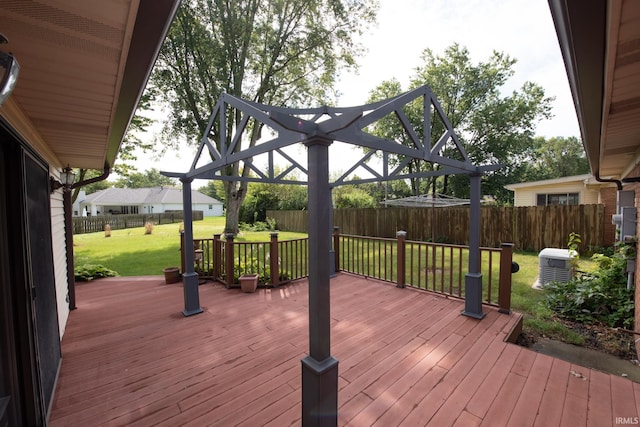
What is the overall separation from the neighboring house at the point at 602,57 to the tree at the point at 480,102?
14.2m

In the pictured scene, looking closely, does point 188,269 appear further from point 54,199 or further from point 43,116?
point 43,116

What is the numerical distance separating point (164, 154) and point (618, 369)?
15429 mm

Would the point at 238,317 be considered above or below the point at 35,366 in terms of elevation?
below

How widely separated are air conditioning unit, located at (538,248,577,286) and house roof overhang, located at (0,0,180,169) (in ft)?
22.6

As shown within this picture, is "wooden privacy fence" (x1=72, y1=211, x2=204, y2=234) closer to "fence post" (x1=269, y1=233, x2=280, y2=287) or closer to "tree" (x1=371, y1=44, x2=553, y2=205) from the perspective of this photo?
"fence post" (x1=269, y1=233, x2=280, y2=287)

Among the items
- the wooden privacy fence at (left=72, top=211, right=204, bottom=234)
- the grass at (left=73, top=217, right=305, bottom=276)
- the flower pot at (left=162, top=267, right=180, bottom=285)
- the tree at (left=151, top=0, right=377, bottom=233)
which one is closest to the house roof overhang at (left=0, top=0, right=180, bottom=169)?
the flower pot at (left=162, top=267, right=180, bottom=285)

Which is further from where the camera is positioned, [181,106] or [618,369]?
[181,106]

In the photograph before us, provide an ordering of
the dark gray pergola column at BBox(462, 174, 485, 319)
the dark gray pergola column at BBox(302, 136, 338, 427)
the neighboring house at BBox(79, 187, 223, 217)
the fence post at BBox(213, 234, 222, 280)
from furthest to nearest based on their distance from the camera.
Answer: the neighboring house at BBox(79, 187, 223, 217), the fence post at BBox(213, 234, 222, 280), the dark gray pergola column at BBox(462, 174, 485, 319), the dark gray pergola column at BBox(302, 136, 338, 427)

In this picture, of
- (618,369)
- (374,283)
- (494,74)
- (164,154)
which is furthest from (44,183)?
(494,74)

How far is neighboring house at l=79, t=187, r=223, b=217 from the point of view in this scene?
28641 mm

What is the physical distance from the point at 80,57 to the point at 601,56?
106 inches

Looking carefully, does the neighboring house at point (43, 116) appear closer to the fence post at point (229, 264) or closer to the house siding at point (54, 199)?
the house siding at point (54, 199)

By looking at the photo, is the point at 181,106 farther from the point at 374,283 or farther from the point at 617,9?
the point at 617,9

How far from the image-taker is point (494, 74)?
14.9 m
